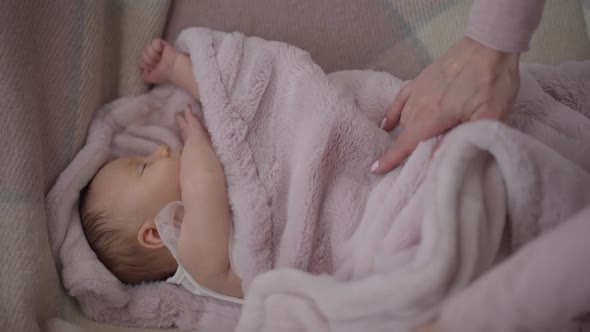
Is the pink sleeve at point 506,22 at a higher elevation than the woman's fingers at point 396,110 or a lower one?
higher

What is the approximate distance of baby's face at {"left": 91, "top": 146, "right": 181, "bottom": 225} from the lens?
911 millimetres

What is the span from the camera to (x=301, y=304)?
643mm

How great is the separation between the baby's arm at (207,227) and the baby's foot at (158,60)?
9.4 inches

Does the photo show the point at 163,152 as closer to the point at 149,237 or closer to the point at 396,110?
the point at 149,237

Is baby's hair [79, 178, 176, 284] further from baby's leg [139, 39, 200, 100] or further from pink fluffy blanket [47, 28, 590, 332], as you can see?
baby's leg [139, 39, 200, 100]

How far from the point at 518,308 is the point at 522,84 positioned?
516 mm

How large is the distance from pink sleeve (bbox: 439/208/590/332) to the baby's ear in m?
0.56

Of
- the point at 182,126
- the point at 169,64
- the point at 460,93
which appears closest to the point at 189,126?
the point at 182,126

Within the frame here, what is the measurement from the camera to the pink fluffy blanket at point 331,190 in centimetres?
60

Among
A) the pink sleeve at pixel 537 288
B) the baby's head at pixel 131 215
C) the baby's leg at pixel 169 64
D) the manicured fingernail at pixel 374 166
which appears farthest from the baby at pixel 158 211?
the pink sleeve at pixel 537 288

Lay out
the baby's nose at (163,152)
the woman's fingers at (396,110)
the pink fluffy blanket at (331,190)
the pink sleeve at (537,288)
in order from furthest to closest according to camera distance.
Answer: the baby's nose at (163,152) → the woman's fingers at (396,110) → the pink fluffy blanket at (331,190) → the pink sleeve at (537,288)

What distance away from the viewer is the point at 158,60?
3.47 feet

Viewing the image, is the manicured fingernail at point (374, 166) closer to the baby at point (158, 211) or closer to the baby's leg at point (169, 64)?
the baby at point (158, 211)

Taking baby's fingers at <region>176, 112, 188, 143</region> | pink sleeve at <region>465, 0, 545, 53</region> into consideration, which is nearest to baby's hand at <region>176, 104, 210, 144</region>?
baby's fingers at <region>176, 112, 188, 143</region>
